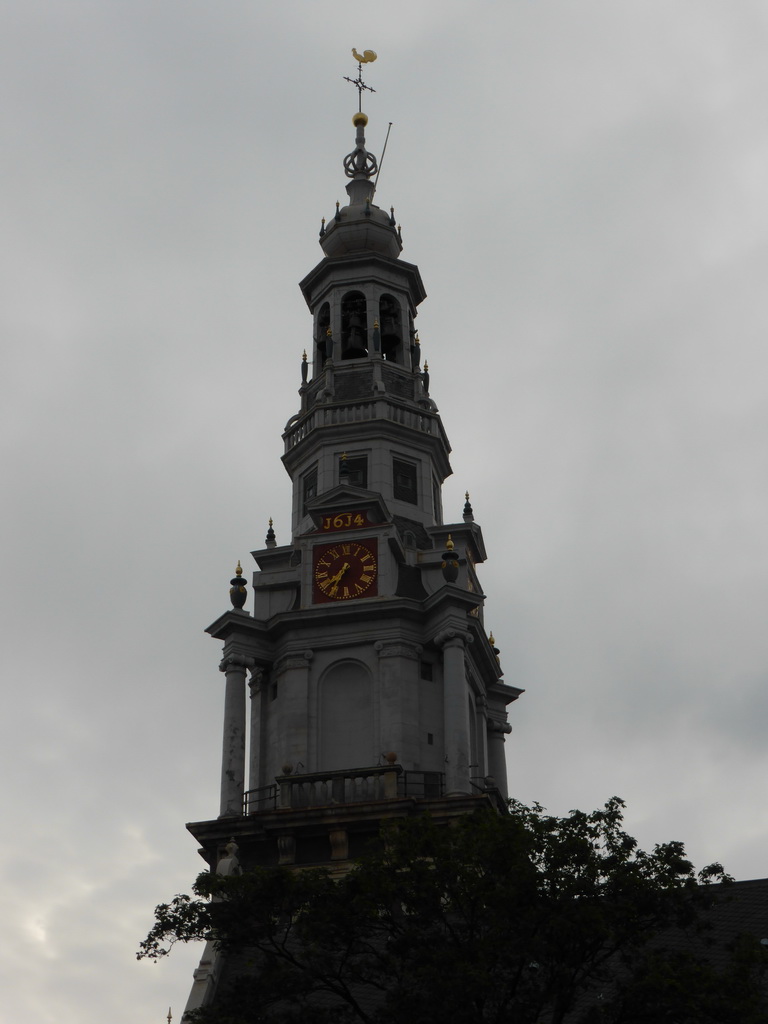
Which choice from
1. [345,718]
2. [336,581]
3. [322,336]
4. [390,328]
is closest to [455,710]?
[345,718]

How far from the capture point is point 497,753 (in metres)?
67.9

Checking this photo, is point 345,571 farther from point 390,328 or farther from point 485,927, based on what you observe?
point 485,927

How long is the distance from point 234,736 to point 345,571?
25.4 ft

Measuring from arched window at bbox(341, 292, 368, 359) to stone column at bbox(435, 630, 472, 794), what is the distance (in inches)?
706

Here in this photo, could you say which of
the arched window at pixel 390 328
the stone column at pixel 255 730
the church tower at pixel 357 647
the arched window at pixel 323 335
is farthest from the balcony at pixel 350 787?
the arched window at pixel 390 328

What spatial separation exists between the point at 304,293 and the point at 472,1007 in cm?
4905

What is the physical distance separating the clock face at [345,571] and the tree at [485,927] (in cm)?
2470

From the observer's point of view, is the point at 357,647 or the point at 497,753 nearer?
the point at 357,647

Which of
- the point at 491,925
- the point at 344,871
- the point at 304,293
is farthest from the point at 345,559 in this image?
the point at 491,925

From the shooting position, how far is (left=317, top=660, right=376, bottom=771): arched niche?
60812 millimetres

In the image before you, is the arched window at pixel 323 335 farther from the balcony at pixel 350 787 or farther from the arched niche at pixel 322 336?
the balcony at pixel 350 787

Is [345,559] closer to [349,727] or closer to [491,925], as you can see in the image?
[349,727]

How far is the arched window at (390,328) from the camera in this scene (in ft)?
246

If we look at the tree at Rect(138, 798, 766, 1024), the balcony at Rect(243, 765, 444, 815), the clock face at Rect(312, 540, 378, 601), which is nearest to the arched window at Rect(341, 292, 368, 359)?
the clock face at Rect(312, 540, 378, 601)
